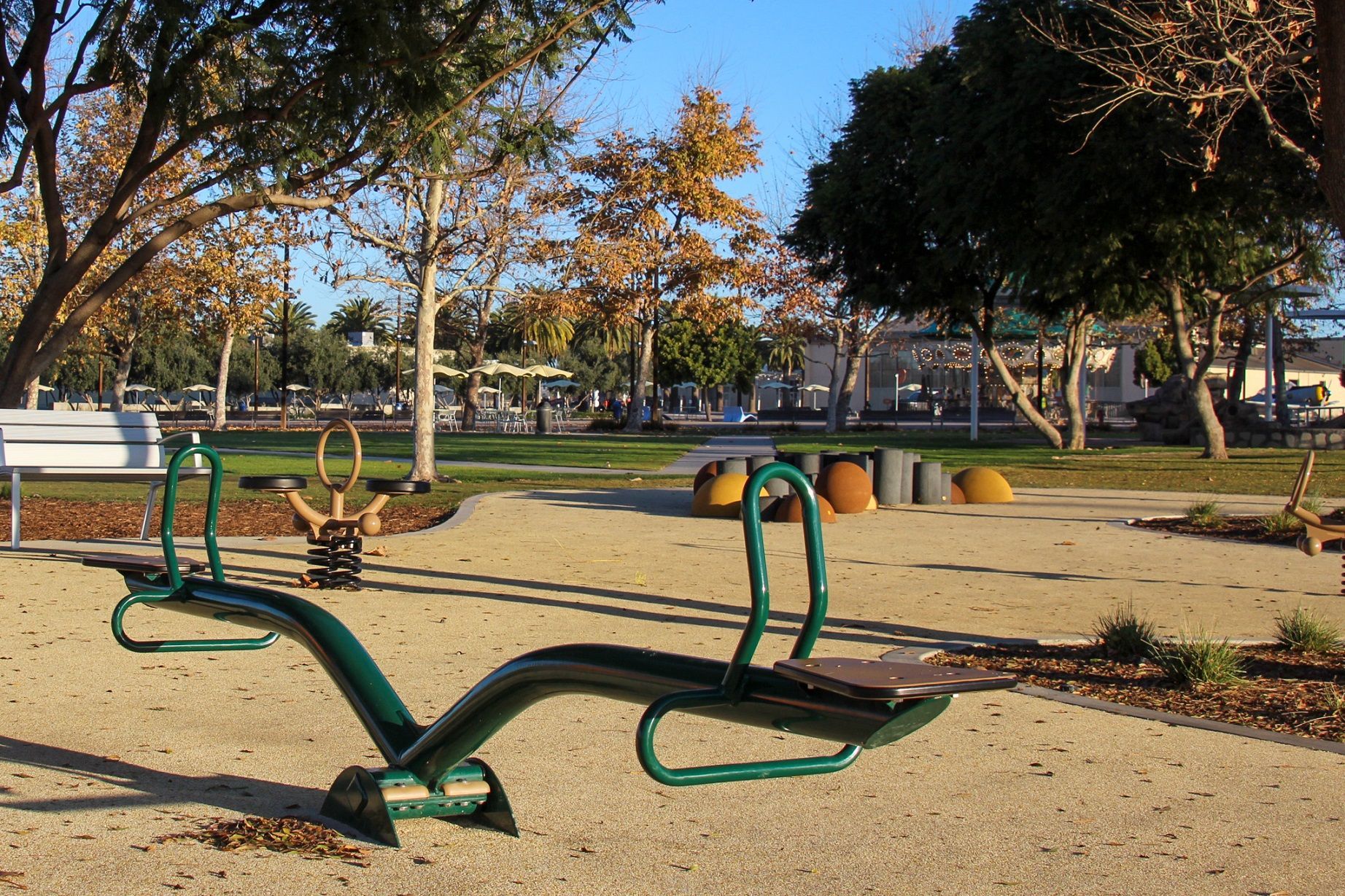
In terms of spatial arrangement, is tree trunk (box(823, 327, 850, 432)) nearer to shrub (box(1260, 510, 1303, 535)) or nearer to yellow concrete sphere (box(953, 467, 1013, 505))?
yellow concrete sphere (box(953, 467, 1013, 505))

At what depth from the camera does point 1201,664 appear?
6.29 metres

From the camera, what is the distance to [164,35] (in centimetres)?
1113

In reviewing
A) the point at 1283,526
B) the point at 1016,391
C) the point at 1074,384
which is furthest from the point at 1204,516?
the point at 1074,384

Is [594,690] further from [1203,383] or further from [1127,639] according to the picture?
[1203,383]

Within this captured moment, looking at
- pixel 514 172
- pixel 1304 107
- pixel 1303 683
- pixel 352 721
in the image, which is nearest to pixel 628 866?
pixel 352 721

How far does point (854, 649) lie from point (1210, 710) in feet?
6.16

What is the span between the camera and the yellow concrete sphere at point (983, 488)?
17422 mm

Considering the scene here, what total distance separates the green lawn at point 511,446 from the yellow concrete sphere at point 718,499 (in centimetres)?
860

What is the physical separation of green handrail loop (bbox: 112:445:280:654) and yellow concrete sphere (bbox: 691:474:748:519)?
31.7 ft

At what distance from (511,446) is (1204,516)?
19908 mm

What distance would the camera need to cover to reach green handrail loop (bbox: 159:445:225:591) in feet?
17.3

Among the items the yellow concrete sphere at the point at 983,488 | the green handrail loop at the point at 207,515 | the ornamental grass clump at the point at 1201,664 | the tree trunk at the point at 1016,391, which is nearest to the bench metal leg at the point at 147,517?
the green handrail loop at the point at 207,515

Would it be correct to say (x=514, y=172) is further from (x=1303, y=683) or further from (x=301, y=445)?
(x=301, y=445)

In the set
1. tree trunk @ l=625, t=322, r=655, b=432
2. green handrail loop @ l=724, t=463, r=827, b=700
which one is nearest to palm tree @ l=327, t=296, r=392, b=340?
tree trunk @ l=625, t=322, r=655, b=432
